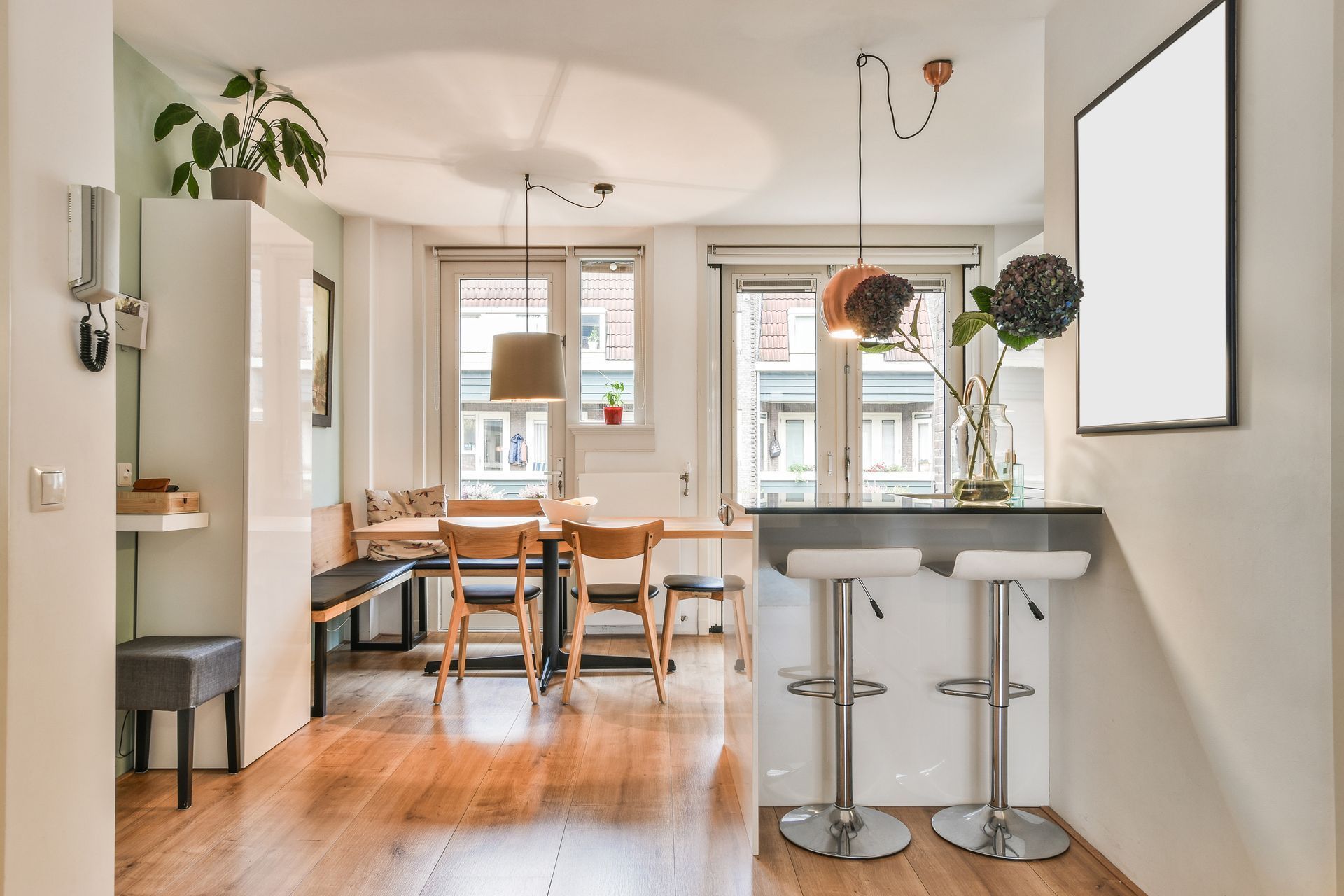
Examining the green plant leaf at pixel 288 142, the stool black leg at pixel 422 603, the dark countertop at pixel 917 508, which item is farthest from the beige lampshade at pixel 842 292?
the stool black leg at pixel 422 603

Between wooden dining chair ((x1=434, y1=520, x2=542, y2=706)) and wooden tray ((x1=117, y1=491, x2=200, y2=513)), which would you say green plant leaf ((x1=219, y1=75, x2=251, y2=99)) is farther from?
wooden dining chair ((x1=434, y1=520, x2=542, y2=706))

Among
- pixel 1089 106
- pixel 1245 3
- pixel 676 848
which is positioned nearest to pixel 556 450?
pixel 676 848

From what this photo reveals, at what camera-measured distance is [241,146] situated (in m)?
3.30

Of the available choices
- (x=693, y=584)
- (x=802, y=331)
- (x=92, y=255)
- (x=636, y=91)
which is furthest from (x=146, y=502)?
(x=802, y=331)

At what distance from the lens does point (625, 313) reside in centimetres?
532

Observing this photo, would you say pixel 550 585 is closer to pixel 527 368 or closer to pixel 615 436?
pixel 527 368

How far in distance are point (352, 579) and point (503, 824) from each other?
194 centimetres

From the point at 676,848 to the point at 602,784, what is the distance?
20.3 inches

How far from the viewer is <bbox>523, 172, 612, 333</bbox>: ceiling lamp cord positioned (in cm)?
438

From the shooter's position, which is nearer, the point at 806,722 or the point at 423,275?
the point at 806,722

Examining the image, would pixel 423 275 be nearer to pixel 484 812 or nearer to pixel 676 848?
pixel 484 812

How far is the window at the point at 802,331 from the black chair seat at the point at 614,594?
7.21 ft

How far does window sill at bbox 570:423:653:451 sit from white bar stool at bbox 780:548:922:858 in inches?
111

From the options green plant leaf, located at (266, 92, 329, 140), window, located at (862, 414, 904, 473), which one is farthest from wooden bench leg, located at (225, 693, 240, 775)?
window, located at (862, 414, 904, 473)
